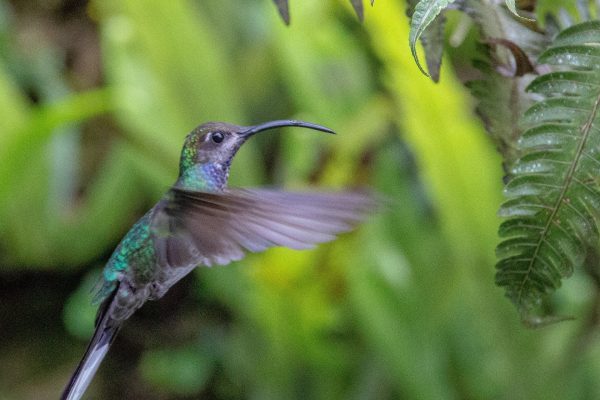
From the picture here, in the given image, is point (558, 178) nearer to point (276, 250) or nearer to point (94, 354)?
point (94, 354)

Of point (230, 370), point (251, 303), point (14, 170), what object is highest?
point (14, 170)

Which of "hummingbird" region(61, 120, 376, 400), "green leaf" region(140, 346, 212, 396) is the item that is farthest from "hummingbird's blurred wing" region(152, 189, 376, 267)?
"green leaf" region(140, 346, 212, 396)

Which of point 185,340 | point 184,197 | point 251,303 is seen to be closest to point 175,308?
point 185,340

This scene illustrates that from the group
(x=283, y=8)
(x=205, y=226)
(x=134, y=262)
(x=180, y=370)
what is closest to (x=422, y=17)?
(x=283, y=8)

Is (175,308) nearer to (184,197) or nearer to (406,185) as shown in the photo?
(406,185)

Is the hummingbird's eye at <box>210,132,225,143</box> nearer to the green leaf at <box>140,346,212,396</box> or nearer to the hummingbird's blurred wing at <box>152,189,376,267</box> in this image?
the hummingbird's blurred wing at <box>152,189,376,267</box>

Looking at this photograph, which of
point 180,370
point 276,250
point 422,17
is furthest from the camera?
point 180,370
